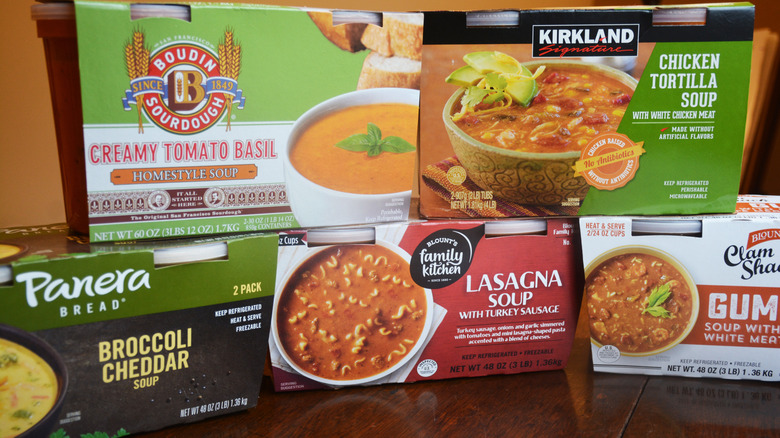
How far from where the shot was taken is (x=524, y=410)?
42.6 inches

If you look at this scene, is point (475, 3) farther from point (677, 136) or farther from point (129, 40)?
point (129, 40)

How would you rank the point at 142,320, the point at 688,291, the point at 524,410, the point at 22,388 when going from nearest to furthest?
the point at 22,388
the point at 142,320
the point at 524,410
the point at 688,291

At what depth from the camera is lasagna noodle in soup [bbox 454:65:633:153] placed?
3.76 feet

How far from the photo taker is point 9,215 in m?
1.64

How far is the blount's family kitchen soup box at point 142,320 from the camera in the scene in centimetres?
88

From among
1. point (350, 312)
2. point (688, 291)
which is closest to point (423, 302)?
point (350, 312)

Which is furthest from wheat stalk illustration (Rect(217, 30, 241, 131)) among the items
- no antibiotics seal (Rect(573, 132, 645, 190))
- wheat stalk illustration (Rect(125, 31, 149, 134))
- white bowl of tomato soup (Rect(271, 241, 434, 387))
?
no antibiotics seal (Rect(573, 132, 645, 190))

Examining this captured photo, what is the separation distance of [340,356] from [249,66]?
0.53 metres

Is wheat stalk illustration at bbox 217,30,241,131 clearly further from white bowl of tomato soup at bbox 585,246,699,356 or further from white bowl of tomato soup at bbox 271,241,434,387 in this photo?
white bowl of tomato soup at bbox 585,246,699,356

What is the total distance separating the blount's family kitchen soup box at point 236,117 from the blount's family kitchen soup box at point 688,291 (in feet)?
1.38

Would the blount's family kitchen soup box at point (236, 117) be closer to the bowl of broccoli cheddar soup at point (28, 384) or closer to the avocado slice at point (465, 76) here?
the avocado slice at point (465, 76)

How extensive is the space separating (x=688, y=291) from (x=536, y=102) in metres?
0.46

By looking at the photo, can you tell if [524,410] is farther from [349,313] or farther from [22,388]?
[22,388]

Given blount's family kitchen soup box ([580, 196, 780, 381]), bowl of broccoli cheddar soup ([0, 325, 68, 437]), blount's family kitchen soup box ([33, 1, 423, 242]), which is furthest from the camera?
blount's family kitchen soup box ([580, 196, 780, 381])
